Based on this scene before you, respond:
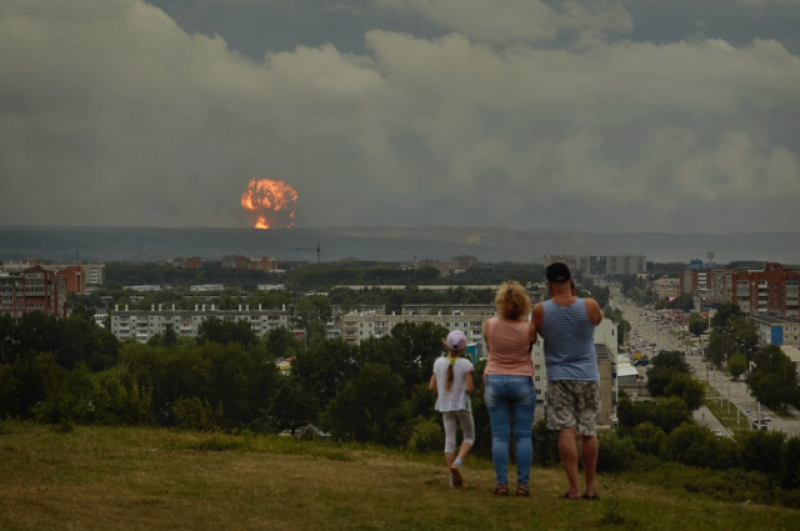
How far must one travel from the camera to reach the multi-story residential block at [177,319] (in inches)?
3226

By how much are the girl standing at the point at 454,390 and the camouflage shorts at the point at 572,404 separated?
717 mm

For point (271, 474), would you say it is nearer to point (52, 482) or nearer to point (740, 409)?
point (52, 482)

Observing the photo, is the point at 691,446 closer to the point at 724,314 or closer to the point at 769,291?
the point at 724,314

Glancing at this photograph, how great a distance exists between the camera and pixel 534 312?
7.85 metres

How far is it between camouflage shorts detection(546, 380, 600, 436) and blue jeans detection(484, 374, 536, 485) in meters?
0.16

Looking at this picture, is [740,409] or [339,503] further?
[740,409]

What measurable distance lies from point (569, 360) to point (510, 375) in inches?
16.2

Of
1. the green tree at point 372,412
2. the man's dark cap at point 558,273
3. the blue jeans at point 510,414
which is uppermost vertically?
the man's dark cap at point 558,273

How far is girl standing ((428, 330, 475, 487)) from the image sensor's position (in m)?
8.38

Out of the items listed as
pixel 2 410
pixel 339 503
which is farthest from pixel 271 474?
pixel 2 410

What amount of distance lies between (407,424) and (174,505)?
20.3 meters

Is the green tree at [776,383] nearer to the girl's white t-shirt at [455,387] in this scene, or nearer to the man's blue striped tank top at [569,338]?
the girl's white t-shirt at [455,387]

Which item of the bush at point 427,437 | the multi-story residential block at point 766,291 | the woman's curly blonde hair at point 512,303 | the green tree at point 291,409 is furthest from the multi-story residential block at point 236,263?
the woman's curly blonde hair at point 512,303

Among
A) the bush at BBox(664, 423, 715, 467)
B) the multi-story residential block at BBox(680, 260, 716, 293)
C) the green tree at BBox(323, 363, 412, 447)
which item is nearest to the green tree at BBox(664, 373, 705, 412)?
the bush at BBox(664, 423, 715, 467)
